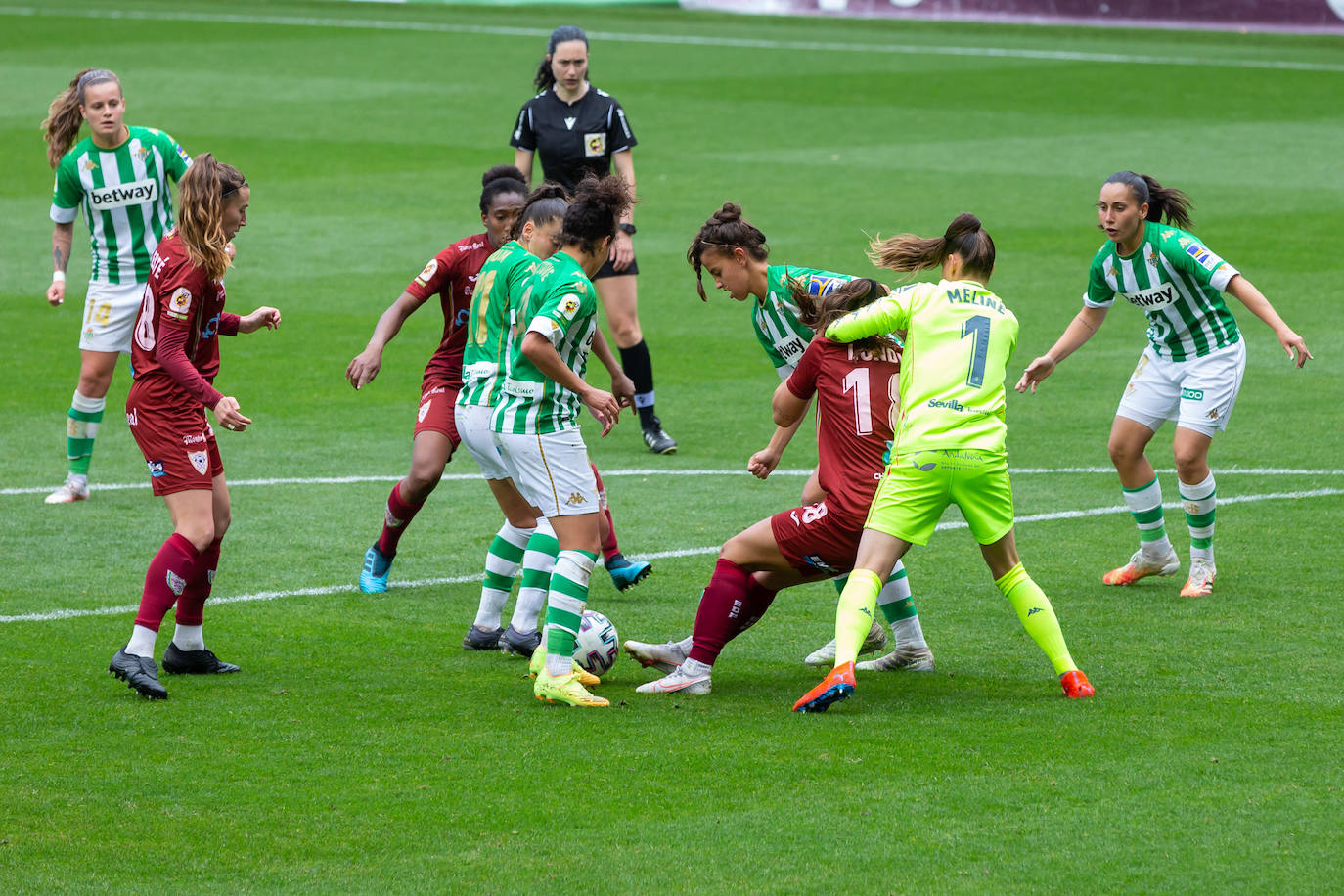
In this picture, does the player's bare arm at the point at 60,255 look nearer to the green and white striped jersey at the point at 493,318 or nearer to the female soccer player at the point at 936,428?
the green and white striped jersey at the point at 493,318

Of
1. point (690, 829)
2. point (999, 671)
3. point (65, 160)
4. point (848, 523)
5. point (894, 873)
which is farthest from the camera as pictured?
point (65, 160)

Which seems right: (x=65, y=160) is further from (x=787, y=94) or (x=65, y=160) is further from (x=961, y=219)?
(x=787, y=94)

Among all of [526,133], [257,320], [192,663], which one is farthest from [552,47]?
[192,663]

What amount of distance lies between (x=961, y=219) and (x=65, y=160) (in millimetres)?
5854

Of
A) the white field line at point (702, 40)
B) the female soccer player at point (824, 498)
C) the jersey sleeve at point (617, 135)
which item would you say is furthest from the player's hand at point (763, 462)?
the white field line at point (702, 40)

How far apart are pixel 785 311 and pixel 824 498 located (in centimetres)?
81

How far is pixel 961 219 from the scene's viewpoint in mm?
6504

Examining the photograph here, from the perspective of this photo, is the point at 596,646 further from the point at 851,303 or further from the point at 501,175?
the point at 501,175

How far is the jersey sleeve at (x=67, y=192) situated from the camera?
10078 millimetres

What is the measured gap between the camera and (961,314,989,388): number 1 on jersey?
630 centimetres

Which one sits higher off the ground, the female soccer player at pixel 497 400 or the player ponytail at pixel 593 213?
the player ponytail at pixel 593 213

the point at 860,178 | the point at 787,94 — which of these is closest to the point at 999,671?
the point at 860,178

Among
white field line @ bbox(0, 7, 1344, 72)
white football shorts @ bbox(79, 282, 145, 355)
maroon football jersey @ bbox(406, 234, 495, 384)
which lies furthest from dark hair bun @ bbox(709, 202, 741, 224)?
white field line @ bbox(0, 7, 1344, 72)

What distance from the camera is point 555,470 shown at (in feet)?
21.8
